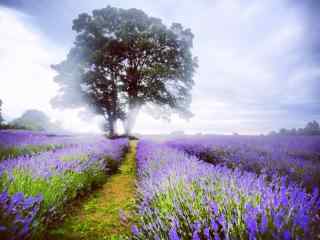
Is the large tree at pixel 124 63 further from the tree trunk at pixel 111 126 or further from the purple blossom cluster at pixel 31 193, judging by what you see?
the purple blossom cluster at pixel 31 193

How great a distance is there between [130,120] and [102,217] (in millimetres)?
17027

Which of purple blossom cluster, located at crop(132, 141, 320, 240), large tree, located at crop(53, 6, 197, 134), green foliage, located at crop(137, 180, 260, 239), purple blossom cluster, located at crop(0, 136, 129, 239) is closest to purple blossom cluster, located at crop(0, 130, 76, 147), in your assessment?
purple blossom cluster, located at crop(0, 136, 129, 239)

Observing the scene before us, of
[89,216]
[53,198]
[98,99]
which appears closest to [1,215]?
[53,198]

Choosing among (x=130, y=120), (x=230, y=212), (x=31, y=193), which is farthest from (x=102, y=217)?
(x=130, y=120)

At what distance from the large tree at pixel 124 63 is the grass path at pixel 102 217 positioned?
13.6 meters

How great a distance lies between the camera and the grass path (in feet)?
8.15

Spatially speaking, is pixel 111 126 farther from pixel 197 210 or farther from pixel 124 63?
pixel 197 210

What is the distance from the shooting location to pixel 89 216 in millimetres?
3080

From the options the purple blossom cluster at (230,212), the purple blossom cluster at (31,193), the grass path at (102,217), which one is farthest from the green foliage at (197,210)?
the purple blossom cluster at (31,193)

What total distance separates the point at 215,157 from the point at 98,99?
1385 cm

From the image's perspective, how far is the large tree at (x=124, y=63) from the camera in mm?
17562

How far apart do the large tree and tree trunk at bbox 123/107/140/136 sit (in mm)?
108

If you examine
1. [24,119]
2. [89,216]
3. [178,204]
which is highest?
[24,119]

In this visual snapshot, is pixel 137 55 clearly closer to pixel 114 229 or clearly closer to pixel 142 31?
pixel 142 31
